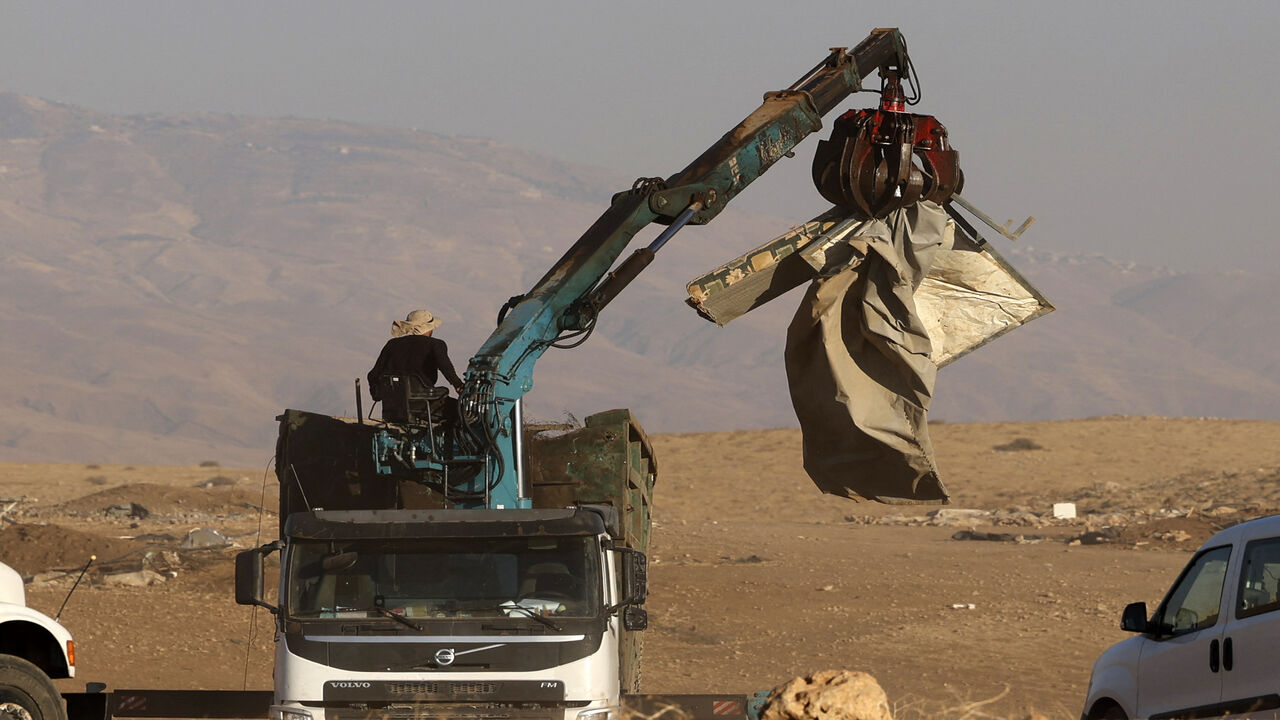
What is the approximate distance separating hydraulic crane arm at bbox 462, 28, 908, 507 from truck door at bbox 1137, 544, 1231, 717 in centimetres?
428

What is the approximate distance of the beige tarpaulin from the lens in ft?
41.7

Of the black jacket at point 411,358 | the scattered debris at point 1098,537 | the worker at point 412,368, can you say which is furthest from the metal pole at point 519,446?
the scattered debris at point 1098,537

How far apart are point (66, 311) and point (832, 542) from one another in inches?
7039

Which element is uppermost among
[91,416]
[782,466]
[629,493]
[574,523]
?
[91,416]

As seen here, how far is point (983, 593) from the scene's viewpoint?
81.7 ft

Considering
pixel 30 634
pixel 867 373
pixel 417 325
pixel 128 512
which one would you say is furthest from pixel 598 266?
pixel 128 512

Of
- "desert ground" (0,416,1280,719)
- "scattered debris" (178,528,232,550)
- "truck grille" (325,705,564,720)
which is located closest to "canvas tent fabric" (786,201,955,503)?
"desert ground" (0,416,1280,719)

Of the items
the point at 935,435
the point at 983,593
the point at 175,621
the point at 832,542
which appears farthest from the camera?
the point at 935,435

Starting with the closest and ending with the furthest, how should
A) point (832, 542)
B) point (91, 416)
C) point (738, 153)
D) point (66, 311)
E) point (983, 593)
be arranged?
point (738, 153) → point (983, 593) → point (832, 542) → point (91, 416) → point (66, 311)

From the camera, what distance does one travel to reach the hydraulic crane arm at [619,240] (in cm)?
1190

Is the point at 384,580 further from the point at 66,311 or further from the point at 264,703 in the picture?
the point at 66,311

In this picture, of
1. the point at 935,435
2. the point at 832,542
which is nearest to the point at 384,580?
the point at 832,542

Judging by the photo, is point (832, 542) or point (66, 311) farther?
point (66, 311)

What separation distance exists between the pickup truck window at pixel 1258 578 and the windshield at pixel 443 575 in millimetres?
3549
